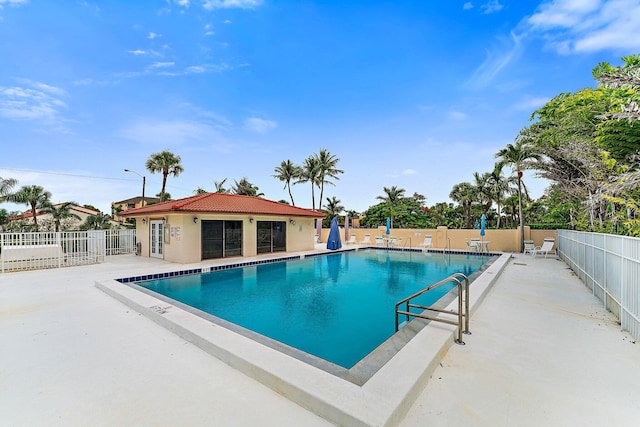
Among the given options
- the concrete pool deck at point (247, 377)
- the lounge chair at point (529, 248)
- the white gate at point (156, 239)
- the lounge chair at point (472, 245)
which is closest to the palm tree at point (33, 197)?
the white gate at point (156, 239)

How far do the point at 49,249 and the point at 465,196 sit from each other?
34174mm

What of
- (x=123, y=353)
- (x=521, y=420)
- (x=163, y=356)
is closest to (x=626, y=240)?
(x=521, y=420)

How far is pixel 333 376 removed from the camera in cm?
331

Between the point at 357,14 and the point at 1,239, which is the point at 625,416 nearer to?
the point at 357,14

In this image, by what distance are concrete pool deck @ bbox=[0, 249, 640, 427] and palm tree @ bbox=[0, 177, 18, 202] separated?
20724mm

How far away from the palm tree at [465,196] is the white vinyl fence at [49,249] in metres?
32.5

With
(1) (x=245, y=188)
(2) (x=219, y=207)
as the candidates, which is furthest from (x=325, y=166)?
(2) (x=219, y=207)

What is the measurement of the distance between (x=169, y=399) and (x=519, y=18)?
1587 cm

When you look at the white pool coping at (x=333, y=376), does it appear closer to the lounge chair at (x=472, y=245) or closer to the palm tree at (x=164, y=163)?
the lounge chair at (x=472, y=245)

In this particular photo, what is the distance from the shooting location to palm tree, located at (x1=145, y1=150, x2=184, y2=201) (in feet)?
92.0

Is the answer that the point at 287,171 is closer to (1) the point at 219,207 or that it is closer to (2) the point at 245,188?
(2) the point at 245,188

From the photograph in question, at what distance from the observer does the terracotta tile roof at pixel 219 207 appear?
12953 mm

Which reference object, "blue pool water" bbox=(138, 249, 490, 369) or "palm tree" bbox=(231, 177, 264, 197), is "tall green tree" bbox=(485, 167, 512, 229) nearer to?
"blue pool water" bbox=(138, 249, 490, 369)

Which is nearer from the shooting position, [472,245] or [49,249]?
[49,249]
